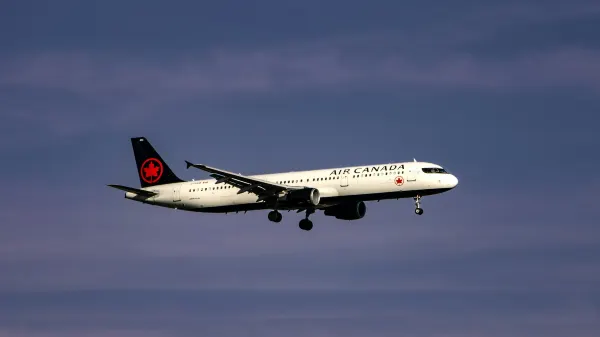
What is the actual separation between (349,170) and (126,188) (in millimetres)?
21297

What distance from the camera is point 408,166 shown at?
104312mm

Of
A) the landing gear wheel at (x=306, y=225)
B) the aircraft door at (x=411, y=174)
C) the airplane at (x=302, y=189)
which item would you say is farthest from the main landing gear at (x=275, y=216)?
the aircraft door at (x=411, y=174)

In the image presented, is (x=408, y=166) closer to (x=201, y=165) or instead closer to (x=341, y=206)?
(x=341, y=206)

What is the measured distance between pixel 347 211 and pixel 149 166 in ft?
69.1

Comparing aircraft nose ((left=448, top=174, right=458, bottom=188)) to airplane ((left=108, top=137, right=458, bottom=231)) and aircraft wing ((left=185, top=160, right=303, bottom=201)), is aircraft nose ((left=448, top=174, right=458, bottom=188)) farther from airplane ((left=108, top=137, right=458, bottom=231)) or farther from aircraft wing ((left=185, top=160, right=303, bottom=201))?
aircraft wing ((left=185, top=160, right=303, bottom=201))

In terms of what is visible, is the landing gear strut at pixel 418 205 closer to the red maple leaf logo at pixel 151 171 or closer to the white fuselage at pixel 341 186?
the white fuselage at pixel 341 186

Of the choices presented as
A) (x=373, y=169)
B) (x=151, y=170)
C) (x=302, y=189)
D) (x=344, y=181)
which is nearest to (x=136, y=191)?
(x=151, y=170)

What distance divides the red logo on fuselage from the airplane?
0.12 meters

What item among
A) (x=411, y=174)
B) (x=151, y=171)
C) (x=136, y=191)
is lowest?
(x=136, y=191)

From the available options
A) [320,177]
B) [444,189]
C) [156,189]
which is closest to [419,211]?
[444,189]

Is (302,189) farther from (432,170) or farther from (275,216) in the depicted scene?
(432,170)

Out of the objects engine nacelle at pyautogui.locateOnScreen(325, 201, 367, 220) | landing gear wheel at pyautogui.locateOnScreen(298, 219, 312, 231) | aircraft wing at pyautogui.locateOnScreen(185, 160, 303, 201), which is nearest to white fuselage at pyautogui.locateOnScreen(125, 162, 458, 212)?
aircraft wing at pyautogui.locateOnScreen(185, 160, 303, 201)

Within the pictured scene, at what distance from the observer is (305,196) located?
344 ft

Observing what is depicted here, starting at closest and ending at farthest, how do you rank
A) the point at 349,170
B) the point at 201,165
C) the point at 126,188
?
the point at 201,165 < the point at 349,170 < the point at 126,188
